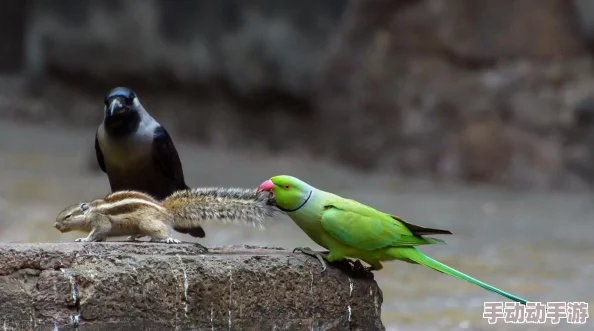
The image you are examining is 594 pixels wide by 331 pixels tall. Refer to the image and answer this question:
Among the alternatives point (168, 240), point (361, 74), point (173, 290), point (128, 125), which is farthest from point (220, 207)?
point (361, 74)

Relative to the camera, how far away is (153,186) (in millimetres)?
4543

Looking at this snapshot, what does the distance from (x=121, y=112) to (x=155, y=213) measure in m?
0.76

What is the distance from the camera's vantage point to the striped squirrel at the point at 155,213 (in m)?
3.65

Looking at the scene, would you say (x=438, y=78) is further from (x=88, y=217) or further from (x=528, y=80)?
(x=88, y=217)

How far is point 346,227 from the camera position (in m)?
3.49

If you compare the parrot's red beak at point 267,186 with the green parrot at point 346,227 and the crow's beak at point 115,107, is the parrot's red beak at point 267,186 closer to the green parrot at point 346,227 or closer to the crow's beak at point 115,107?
the green parrot at point 346,227

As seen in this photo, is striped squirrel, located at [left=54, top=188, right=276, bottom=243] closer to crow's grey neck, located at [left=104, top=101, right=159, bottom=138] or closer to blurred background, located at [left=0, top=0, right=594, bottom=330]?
crow's grey neck, located at [left=104, top=101, right=159, bottom=138]

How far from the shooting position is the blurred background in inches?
326

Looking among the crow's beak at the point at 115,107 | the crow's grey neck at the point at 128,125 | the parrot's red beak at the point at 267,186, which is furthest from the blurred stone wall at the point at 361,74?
the parrot's red beak at the point at 267,186

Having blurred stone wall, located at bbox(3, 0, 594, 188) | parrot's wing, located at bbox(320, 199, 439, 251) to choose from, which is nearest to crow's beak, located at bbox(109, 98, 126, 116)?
parrot's wing, located at bbox(320, 199, 439, 251)

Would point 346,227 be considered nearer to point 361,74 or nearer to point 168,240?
point 168,240

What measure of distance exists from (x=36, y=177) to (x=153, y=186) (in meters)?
6.05

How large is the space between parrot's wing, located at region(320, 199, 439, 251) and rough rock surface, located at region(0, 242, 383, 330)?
21cm

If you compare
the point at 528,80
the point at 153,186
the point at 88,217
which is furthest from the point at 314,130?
the point at 88,217
